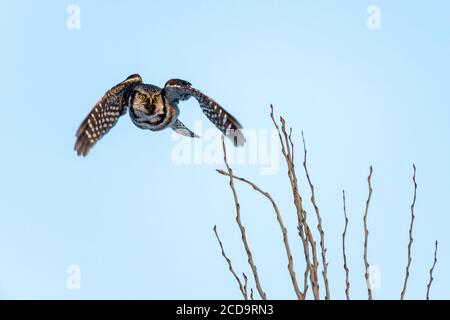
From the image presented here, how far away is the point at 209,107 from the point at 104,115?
97 centimetres

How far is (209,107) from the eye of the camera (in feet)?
19.7

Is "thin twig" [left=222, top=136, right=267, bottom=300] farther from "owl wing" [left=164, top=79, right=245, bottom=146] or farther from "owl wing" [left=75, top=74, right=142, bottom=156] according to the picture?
"owl wing" [left=75, top=74, right=142, bottom=156]

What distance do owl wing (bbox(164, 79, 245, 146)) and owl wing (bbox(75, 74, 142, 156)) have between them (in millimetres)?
368

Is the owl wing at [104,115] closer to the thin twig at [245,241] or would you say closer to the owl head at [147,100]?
the owl head at [147,100]

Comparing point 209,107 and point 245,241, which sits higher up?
point 209,107

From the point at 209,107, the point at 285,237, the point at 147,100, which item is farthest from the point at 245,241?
the point at 147,100

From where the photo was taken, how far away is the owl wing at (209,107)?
563 cm

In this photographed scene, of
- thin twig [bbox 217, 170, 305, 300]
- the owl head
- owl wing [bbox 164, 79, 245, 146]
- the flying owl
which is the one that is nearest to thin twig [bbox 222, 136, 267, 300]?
thin twig [bbox 217, 170, 305, 300]

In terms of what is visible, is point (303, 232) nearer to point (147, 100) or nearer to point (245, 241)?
point (245, 241)

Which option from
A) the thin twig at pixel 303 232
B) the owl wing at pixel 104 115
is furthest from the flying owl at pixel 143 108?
the thin twig at pixel 303 232

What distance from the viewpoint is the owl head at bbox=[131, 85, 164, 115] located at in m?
6.41
